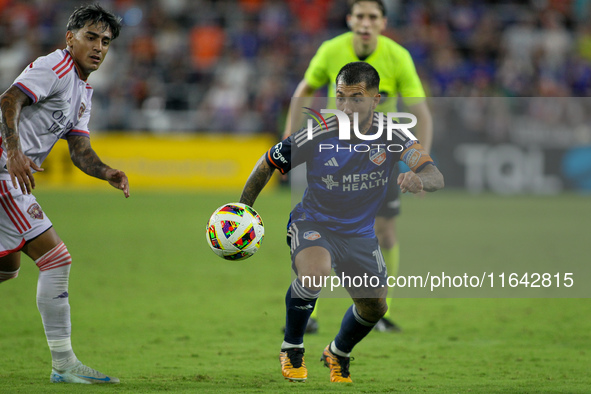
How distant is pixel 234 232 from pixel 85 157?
114 centimetres

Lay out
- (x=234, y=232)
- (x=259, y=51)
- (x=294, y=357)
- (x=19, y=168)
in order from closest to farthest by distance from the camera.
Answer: (x=19, y=168)
(x=234, y=232)
(x=294, y=357)
(x=259, y=51)

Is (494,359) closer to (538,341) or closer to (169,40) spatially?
(538,341)

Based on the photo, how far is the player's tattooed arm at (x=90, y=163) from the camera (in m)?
4.87

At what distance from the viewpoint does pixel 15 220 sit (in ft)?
15.1

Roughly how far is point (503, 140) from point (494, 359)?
44.5 ft

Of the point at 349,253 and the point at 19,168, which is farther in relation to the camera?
the point at 349,253

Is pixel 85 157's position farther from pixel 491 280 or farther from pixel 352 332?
pixel 491 280

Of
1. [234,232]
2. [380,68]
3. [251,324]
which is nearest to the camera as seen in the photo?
[234,232]

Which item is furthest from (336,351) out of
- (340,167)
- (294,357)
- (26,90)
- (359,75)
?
(26,90)

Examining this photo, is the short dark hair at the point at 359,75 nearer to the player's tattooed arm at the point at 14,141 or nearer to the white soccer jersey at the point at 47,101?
the white soccer jersey at the point at 47,101

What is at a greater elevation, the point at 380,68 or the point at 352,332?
the point at 380,68

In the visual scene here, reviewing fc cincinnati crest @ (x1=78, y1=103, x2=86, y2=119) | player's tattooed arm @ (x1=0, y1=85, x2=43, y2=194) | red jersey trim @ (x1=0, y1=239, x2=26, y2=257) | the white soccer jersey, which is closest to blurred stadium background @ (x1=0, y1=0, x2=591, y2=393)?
red jersey trim @ (x1=0, y1=239, x2=26, y2=257)

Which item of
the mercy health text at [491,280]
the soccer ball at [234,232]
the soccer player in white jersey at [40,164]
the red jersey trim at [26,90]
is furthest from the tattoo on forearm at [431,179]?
the mercy health text at [491,280]

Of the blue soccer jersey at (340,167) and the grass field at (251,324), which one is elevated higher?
the blue soccer jersey at (340,167)
